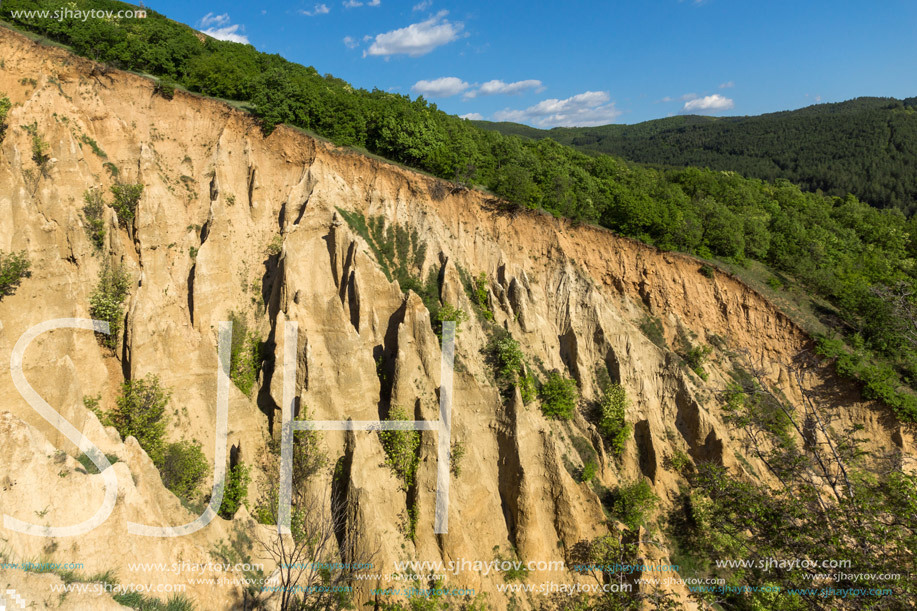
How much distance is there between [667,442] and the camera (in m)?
25.2

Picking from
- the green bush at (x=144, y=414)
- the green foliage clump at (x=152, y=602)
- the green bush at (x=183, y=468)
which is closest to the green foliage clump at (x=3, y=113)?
the green bush at (x=144, y=414)

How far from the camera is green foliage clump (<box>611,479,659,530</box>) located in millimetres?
21766

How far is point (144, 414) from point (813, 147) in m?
146

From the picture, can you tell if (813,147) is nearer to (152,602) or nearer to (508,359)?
(508,359)

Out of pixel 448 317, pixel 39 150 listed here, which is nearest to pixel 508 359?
pixel 448 317

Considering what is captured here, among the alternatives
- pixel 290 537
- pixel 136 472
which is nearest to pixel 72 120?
pixel 136 472

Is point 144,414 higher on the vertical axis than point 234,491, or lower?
higher

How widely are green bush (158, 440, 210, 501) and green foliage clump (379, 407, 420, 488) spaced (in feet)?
23.7

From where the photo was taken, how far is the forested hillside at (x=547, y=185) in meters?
27.9

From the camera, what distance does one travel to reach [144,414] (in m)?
16.9

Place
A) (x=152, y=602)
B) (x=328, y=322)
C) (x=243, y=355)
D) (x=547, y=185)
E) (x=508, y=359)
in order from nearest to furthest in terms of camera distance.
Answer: (x=152, y=602) < (x=328, y=322) < (x=243, y=355) < (x=508, y=359) < (x=547, y=185)

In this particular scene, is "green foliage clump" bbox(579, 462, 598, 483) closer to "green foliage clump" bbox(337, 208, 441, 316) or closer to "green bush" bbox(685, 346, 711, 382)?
"green bush" bbox(685, 346, 711, 382)

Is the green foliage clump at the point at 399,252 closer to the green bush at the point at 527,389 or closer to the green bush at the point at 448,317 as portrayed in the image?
the green bush at the point at 448,317

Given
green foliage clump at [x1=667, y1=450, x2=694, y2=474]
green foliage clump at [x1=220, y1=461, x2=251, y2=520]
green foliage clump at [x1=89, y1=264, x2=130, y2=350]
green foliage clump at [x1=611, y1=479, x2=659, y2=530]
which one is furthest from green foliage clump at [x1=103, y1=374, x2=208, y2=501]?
green foliage clump at [x1=667, y1=450, x2=694, y2=474]
